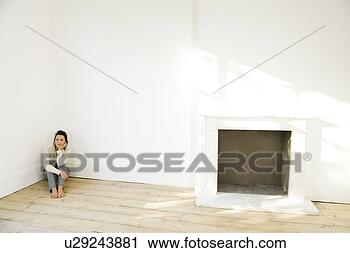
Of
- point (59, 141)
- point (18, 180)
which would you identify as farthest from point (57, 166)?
point (18, 180)

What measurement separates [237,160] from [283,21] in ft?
4.31

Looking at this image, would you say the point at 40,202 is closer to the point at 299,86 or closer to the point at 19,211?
the point at 19,211

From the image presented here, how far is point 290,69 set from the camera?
270 cm

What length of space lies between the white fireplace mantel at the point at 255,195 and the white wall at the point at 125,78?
29 cm

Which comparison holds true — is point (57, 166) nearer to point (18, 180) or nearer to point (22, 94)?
point (18, 180)

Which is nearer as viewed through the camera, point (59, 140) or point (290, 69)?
point (290, 69)

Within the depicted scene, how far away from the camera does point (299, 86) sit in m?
2.70

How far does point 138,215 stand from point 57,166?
1.08 m

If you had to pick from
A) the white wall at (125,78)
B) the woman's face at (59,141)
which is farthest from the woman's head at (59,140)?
the white wall at (125,78)

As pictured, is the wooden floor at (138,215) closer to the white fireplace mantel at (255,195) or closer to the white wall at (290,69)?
the white fireplace mantel at (255,195)

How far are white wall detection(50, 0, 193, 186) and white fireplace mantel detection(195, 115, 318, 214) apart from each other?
0.29 m

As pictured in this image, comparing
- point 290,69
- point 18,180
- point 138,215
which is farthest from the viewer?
point 18,180

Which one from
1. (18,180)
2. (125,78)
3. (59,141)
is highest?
(125,78)
